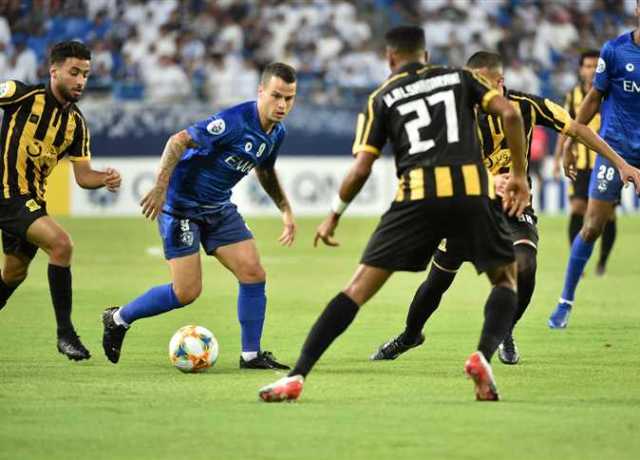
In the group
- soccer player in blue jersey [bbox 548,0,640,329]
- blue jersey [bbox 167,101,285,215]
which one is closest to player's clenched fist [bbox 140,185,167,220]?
blue jersey [bbox 167,101,285,215]

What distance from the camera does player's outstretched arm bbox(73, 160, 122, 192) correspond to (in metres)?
8.62

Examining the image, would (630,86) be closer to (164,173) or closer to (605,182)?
(605,182)

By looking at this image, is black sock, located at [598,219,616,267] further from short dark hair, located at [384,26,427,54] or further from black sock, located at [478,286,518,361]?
short dark hair, located at [384,26,427,54]

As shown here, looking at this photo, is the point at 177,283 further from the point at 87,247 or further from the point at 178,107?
the point at 178,107

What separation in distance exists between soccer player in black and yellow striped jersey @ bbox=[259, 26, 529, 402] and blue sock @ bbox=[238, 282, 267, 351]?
1795mm

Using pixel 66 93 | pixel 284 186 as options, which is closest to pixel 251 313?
pixel 66 93

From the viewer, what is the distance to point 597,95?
1038 centimetres

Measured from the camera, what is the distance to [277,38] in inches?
1091

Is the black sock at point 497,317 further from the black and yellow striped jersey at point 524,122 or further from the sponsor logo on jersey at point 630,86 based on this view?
the sponsor logo on jersey at point 630,86

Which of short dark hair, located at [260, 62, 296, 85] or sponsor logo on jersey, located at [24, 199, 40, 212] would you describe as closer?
short dark hair, located at [260, 62, 296, 85]

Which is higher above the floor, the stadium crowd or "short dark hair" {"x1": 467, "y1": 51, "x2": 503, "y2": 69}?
"short dark hair" {"x1": 467, "y1": 51, "x2": 503, "y2": 69}

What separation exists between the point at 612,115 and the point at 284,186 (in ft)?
50.1

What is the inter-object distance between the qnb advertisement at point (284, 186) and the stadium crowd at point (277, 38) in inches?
57.2

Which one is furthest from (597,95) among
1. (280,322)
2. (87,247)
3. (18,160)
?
(87,247)
